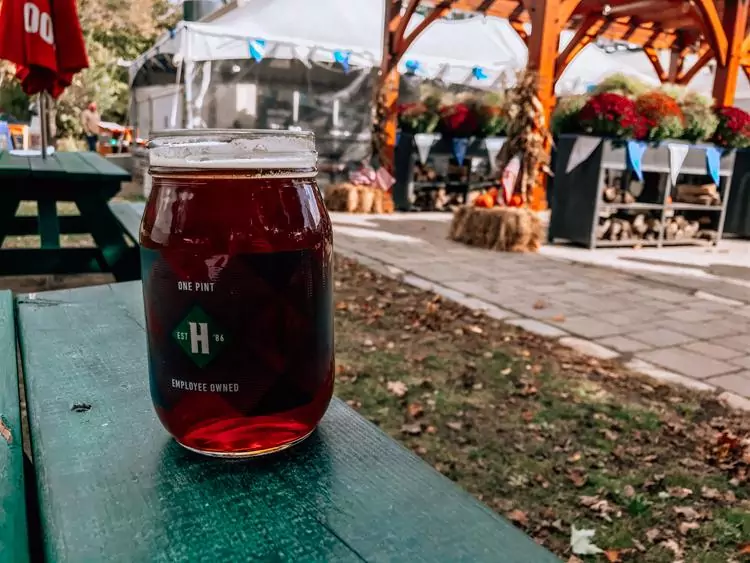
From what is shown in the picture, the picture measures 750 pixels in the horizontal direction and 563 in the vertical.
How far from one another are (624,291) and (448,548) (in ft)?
15.3

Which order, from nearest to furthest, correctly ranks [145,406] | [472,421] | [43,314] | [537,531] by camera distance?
[145,406] → [43,314] → [537,531] → [472,421]

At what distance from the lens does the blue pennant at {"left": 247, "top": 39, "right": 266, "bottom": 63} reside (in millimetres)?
9328

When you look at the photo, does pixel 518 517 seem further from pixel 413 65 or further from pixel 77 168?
pixel 413 65

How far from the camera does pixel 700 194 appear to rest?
7219 mm

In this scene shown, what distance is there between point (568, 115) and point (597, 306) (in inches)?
114

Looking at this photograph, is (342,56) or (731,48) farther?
(342,56)

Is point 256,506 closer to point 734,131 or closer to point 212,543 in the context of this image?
point 212,543

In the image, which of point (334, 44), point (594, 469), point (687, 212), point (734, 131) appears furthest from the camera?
point (334, 44)

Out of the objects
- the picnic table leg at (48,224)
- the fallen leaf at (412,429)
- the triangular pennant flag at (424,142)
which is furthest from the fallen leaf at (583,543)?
the triangular pennant flag at (424,142)

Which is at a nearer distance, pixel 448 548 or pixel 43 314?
pixel 448 548

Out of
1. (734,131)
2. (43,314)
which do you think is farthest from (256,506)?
(734,131)

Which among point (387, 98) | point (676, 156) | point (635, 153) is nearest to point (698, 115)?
point (676, 156)

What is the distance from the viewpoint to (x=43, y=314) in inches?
49.5

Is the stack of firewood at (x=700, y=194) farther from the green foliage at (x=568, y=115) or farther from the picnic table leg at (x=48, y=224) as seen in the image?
the picnic table leg at (x=48, y=224)
